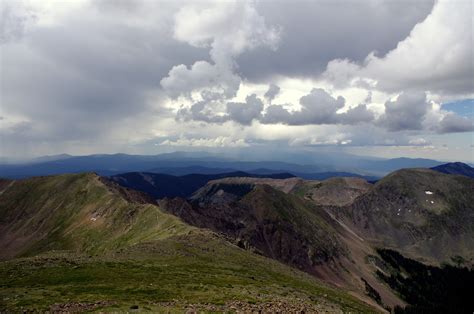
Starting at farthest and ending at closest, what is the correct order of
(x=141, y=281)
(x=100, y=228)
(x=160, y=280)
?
(x=100, y=228)
(x=160, y=280)
(x=141, y=281)

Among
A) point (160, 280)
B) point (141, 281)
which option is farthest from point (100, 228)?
point (141, 281)

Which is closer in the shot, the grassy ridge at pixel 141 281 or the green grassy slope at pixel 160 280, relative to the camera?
the green grassy slope at pixel 160 280

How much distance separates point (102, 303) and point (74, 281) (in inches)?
647

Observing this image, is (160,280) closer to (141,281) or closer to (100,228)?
(141,281)

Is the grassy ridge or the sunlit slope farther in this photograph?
the sunlit slope

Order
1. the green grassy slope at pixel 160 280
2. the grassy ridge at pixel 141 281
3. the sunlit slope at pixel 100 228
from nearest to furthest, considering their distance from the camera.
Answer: the green grassy slope at pixel 160 280 → the grassy ridge at pixel 141 281 → the sunlit slope at pixel 100 228

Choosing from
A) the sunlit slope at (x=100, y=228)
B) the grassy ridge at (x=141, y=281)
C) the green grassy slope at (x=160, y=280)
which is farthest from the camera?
the sunlit slope at (x=100, y=228)

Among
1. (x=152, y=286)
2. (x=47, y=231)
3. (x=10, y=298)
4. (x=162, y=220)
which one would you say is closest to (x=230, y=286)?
(x=152, y=286)

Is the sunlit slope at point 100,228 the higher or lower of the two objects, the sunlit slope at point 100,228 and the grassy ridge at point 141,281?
the lower

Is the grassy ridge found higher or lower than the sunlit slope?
higher

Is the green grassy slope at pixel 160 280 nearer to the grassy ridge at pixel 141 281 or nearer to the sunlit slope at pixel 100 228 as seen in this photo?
the grassy ridge at pixel 141 281

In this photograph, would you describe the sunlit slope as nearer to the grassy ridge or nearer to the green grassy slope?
the green grassy slope

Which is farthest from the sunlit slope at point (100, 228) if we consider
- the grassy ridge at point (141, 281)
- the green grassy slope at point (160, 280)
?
the grassy ridge at point (141, 281)

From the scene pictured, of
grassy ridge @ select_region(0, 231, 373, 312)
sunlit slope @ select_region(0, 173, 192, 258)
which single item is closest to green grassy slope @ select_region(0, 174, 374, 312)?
grassy ridge @ select_region(0, 231, 373, 312)
